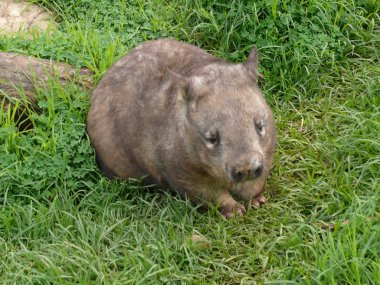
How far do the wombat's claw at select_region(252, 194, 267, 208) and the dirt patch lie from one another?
8.86 feet

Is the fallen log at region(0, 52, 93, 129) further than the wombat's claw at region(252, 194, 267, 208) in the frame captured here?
Yes

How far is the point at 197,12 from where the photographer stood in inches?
239

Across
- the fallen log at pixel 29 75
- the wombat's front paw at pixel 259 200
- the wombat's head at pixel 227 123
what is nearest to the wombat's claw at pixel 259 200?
the wombat's front paw at pixel 259 200

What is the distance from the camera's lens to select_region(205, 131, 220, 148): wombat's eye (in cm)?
414

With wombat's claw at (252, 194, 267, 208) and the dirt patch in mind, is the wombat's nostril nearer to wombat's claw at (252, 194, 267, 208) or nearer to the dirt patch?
wombat's claw at (252, 194, 267, 208)

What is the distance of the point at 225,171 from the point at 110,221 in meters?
0.98

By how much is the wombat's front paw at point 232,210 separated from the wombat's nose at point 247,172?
0.64 m

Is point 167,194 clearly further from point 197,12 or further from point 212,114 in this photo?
point 197,12

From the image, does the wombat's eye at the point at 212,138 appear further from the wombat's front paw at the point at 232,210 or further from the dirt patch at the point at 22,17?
the dirt patch at the point at 22,17

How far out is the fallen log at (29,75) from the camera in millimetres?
5359

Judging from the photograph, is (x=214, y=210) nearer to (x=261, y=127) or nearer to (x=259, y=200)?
(x=259, y=200)

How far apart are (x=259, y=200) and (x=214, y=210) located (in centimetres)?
36

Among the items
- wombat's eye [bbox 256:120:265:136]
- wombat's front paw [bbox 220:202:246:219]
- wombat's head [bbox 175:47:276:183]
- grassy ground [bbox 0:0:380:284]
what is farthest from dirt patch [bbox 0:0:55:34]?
wombat's eye [bbox 256:120:265:136]

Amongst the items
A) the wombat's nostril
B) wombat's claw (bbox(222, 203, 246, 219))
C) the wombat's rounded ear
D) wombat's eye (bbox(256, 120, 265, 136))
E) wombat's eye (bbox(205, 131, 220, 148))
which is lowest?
wombat's claw (bbox(222, 203, 246, 219))
